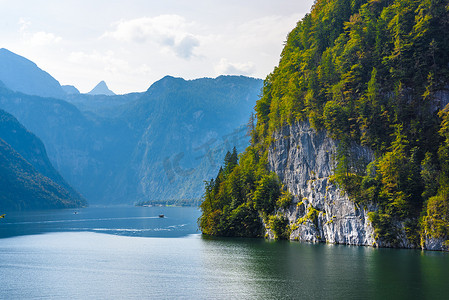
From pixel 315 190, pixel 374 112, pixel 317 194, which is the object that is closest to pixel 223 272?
pixel 317 194

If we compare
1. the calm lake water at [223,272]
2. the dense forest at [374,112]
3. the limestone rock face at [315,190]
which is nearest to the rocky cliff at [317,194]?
the limestone rock face at [315,190]

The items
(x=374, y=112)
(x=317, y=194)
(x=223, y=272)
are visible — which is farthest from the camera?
(x=317, y=194)

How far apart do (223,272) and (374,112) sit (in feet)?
163

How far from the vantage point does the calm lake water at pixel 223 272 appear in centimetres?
5588

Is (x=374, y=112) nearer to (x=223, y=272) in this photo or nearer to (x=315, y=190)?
(x=315, y=190)

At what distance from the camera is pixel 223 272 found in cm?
7012

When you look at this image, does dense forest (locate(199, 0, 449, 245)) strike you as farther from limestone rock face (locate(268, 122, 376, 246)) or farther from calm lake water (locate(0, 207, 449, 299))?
calm lake water (locate(0, 207, 449, 299))

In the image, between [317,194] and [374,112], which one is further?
[317,194]

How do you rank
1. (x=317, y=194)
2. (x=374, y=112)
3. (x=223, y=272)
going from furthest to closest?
(x=317, y=194)
(x=374, y=112)
(x=223, y=272)

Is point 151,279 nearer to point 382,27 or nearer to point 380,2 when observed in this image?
point 382,27

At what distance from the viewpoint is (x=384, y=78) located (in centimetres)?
10138

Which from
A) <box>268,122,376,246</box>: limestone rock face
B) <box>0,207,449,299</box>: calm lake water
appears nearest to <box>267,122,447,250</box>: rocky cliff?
<box>268,122,376,246</box>: limestone rock face

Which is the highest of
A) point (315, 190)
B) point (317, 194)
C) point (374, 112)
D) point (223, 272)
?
point (374, 112)

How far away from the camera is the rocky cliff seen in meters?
95.7
